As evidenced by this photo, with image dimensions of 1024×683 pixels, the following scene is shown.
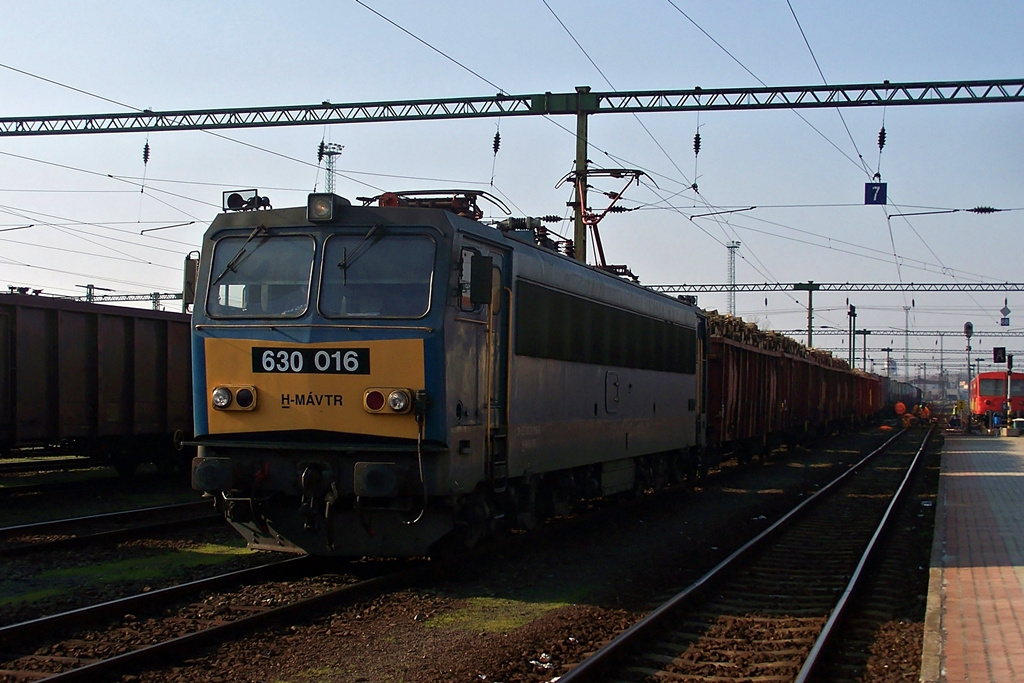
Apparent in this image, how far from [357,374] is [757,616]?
390cm

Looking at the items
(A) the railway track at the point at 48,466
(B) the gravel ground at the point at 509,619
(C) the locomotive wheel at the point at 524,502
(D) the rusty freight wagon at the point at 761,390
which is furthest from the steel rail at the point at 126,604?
(D) the rusty freight wagon at the point at 761,390

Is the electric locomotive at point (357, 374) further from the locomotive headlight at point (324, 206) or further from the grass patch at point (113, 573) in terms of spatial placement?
the grass patch at point (113, 573)

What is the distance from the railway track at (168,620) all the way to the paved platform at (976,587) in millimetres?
4422

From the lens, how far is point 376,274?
29.1ft

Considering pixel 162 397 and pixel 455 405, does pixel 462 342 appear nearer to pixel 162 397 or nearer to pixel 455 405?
pixel 455 405

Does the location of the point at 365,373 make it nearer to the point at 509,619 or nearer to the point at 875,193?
the point at 509,619

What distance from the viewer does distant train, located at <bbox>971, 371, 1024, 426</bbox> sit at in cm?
5192

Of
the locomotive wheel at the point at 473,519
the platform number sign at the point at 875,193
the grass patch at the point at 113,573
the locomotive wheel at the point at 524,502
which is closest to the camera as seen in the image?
the grass patch at the point at 113,573

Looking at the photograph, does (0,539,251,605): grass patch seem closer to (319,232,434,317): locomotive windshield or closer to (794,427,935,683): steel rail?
(319,232,434,317): locomotive windshield

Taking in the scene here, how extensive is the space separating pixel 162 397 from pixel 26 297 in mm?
3237

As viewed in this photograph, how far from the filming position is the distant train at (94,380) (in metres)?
15.0

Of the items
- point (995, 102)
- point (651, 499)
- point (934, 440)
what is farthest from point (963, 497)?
point (934, 440)

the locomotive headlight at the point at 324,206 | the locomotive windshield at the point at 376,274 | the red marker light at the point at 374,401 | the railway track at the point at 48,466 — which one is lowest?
the railway track at the point at 48,466

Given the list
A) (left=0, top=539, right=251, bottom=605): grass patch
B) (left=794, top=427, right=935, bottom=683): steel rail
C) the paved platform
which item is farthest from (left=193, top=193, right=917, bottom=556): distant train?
the paved platform
